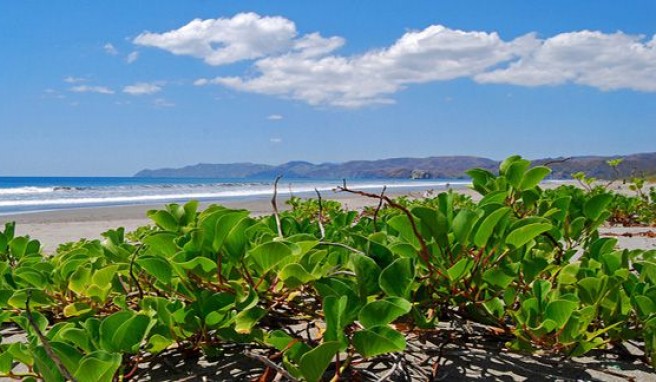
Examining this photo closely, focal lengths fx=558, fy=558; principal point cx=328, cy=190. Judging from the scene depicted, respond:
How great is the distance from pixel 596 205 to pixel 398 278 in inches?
39.5

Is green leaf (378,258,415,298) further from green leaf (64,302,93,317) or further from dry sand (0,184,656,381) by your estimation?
green leaf (64,302,93,317)

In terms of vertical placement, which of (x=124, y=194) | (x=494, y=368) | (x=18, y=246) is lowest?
(x=124, y=194)

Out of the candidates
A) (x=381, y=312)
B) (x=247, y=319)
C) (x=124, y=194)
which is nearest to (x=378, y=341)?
(x=381, y=312)

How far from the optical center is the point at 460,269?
126 centimetres

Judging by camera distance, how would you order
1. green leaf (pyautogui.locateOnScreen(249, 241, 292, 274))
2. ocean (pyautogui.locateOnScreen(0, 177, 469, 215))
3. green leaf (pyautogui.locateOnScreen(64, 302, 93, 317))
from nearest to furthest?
1. green leaf (pyautogui.locateOnScreen(249, 241, 292, 274))
2. green leaf (pyautogui.locateOnScreen(64, 302, 93, 317))
3. ocean (pyautogui.locateOnScreen(0, 177, 469, 215))

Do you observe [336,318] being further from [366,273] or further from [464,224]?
[464,224]

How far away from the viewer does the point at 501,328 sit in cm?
146

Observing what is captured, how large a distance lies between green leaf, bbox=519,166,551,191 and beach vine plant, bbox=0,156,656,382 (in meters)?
0.11

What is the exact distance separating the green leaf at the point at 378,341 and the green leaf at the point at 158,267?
0.49 meters

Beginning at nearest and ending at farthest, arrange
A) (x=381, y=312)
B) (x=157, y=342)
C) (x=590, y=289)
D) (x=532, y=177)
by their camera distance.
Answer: (x=381, y=312) < (x=157, y=342) < (x=590, y=289) < (x=532, y=177)

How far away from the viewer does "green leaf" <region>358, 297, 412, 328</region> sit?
102 centimetres

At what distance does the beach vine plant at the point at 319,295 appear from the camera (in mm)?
1079

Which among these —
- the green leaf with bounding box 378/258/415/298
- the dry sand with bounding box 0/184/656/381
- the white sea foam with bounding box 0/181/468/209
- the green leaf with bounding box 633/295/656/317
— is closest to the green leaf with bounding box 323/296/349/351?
the green leaf with bounding box 378/258/415/298

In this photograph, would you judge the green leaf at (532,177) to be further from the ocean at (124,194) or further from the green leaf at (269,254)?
the green leaf at (269,254)
